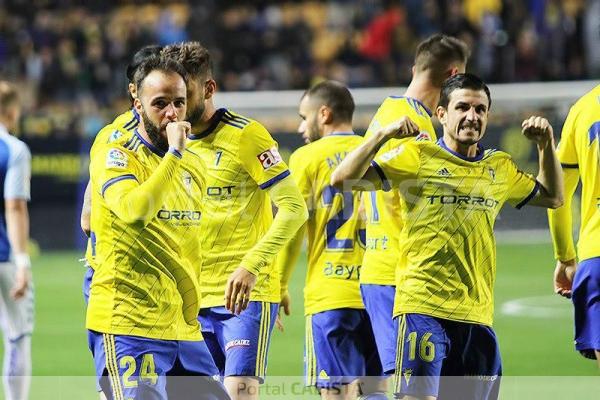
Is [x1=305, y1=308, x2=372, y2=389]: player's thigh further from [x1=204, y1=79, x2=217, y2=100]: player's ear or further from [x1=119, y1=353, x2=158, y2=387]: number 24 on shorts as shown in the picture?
[x1=119, y1=353, x2=158, y2=387]: number 24 on shorts

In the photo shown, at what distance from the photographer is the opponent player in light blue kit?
769 cm

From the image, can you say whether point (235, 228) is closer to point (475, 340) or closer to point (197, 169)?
point (197, 169)

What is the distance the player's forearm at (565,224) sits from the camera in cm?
636

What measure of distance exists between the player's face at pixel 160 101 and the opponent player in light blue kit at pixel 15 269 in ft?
8.92

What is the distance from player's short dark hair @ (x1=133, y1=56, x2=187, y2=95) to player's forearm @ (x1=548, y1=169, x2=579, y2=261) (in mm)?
2211

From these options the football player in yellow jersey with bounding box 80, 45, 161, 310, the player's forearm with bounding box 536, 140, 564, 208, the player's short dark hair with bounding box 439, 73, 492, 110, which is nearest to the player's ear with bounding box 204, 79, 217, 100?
the football player in yellow jersey with bounding box 80, 45, 161, 310

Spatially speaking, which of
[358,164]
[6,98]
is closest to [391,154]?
[358,164]

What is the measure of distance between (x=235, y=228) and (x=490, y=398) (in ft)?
5.48

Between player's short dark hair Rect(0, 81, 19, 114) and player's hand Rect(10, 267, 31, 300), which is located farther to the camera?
player's short dark hair Rect(0, 81, 19, 114)

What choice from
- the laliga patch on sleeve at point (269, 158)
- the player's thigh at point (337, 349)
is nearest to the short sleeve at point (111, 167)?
the laliga patch on sleeve at point (269, 158)

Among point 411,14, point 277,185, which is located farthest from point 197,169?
point 411,14

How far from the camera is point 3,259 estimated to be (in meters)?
8.05

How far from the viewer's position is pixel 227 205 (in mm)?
6625

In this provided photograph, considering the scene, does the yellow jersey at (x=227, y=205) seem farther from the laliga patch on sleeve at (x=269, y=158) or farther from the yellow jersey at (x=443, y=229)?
the yellow jersey at (x=443, y=229)
